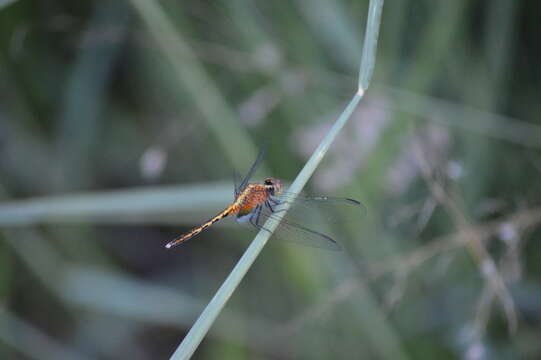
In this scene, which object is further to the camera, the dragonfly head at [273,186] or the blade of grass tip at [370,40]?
the dragonfly head at [273,186]

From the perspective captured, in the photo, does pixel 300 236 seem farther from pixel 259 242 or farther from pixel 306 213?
pixel 259 242

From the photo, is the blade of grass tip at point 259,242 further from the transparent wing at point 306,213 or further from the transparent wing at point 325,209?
the transparent wing at point 325,209

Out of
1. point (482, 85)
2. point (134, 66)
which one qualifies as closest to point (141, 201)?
point (134, 66)

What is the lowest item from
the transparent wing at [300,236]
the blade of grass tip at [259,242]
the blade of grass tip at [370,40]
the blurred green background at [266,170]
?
the blade of grass tip at [259,242]

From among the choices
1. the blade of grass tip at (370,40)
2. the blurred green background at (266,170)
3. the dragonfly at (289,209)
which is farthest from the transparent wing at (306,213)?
the blade of grass tip at (370,40)

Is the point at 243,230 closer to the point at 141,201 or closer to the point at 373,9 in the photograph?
the point at 141,201

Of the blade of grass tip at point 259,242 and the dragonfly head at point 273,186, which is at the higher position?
the dragonfly head at point 273,186

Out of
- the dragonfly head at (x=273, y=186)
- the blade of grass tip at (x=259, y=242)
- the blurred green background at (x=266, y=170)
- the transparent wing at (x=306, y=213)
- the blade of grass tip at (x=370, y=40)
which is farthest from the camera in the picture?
the blurred green background at (x=266, y=170)
